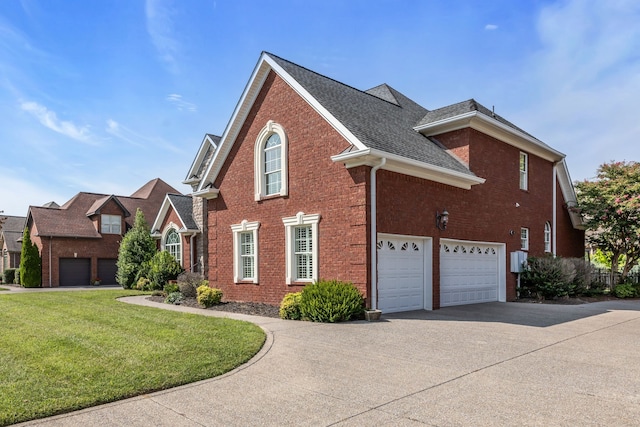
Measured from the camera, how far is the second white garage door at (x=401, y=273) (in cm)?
1262

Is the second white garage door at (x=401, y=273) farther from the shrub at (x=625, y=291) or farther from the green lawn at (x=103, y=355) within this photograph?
the shrub at (x=625, y=291)

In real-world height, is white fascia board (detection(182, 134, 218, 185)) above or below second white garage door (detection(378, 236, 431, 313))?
above

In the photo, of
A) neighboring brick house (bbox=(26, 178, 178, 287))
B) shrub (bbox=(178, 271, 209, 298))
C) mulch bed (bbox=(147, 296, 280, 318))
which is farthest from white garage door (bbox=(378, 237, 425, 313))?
neighboring brick house (bbox=(26, 178, 178, 287))

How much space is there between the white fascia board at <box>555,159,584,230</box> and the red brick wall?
1377cm

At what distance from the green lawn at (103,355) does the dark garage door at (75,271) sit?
72.8ft

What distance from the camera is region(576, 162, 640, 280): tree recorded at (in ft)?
66.9

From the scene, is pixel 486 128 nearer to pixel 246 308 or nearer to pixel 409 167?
pixel 409 167

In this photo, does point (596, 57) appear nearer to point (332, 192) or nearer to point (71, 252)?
point (332, 192)

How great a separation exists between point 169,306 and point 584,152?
2026 cm

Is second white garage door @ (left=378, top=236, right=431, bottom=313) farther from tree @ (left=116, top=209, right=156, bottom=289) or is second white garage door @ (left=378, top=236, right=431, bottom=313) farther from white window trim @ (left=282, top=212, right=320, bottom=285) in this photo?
tree @ (left=116, top=209, right=156, bottom=289)

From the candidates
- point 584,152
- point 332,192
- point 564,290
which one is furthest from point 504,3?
point 584,152

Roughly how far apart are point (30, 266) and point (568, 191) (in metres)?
33.1

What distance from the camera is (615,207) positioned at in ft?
68.2

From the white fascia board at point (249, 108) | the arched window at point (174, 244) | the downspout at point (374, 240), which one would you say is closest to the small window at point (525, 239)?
the downspout at point (374, 240)
